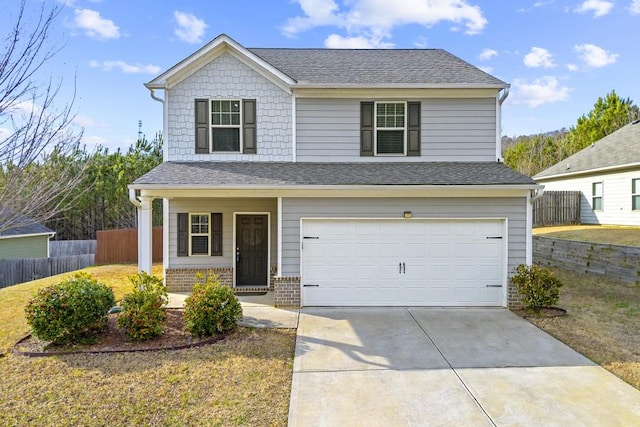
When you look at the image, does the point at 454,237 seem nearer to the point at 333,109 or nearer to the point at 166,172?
the point at 333,109

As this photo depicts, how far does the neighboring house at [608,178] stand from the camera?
15.6m

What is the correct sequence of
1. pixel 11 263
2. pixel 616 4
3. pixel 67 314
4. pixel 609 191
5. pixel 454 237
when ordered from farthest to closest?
pixel 609 191
pixel 11 263
pixel 616 4
pixel 454 237
pixel 67 314

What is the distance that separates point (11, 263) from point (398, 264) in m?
16.0

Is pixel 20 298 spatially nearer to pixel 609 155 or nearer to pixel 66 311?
pixel 66 311

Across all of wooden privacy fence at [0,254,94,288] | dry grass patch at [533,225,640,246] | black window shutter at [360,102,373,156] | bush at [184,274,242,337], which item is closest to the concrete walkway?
bush at [184,274,242,337]

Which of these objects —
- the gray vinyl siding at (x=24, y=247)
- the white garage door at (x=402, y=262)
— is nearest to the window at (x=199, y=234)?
the white garage door at (x=402, y=262)

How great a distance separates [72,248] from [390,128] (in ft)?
68.9

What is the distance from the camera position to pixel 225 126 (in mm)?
10047

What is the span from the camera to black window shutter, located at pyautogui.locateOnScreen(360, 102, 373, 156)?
9.99 metres

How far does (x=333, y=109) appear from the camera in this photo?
393 inches

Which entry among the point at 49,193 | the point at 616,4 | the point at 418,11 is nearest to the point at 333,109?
the point at 418,11

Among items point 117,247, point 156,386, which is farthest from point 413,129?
point 117,247

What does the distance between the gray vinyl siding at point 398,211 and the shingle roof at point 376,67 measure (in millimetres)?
3245

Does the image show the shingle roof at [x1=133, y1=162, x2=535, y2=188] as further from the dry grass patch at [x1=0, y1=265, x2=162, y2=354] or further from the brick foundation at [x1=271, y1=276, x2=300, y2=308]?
the dry grass patch at [x1=0, y1=265, x2=162, y2=354]
